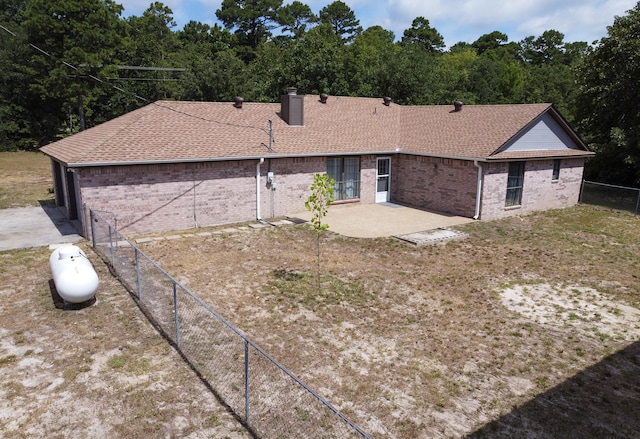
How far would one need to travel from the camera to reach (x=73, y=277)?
936 cm

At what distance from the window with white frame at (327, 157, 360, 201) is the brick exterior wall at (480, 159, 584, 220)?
18.2 ft

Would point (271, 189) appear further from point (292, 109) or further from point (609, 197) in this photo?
point (609, 197)

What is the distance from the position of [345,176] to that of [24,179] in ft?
63.9

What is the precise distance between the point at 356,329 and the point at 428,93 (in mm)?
28540

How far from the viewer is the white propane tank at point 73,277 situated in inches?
366

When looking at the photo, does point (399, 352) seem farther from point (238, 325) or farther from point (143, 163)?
point (143, 163)

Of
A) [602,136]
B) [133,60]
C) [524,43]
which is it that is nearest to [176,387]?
[602,136]

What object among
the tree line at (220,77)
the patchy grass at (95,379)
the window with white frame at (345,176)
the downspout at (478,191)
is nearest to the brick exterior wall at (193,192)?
the window with white frame at (345,176)

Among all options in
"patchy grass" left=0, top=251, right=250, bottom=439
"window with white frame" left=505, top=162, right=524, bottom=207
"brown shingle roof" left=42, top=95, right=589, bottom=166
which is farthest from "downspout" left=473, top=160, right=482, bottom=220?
"patchy grass" left=0, top=251, right=250, bottom=439

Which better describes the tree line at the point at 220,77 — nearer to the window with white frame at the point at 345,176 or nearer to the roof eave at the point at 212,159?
the roof eave at the point at 212,159

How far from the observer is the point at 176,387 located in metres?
7.02

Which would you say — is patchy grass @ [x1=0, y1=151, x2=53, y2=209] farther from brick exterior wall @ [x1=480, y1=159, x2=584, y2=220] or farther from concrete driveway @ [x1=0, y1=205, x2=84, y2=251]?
brick exterior wall @ [x1=480, y1=159, x2=584, y2=220]

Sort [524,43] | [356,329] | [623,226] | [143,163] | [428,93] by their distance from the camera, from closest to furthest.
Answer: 1. [356,329]
2. [143,163]
3. [623,226]
4. [428,93]
5. [524,43]

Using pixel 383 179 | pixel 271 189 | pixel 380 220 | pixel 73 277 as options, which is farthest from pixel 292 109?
pixel 73 277
